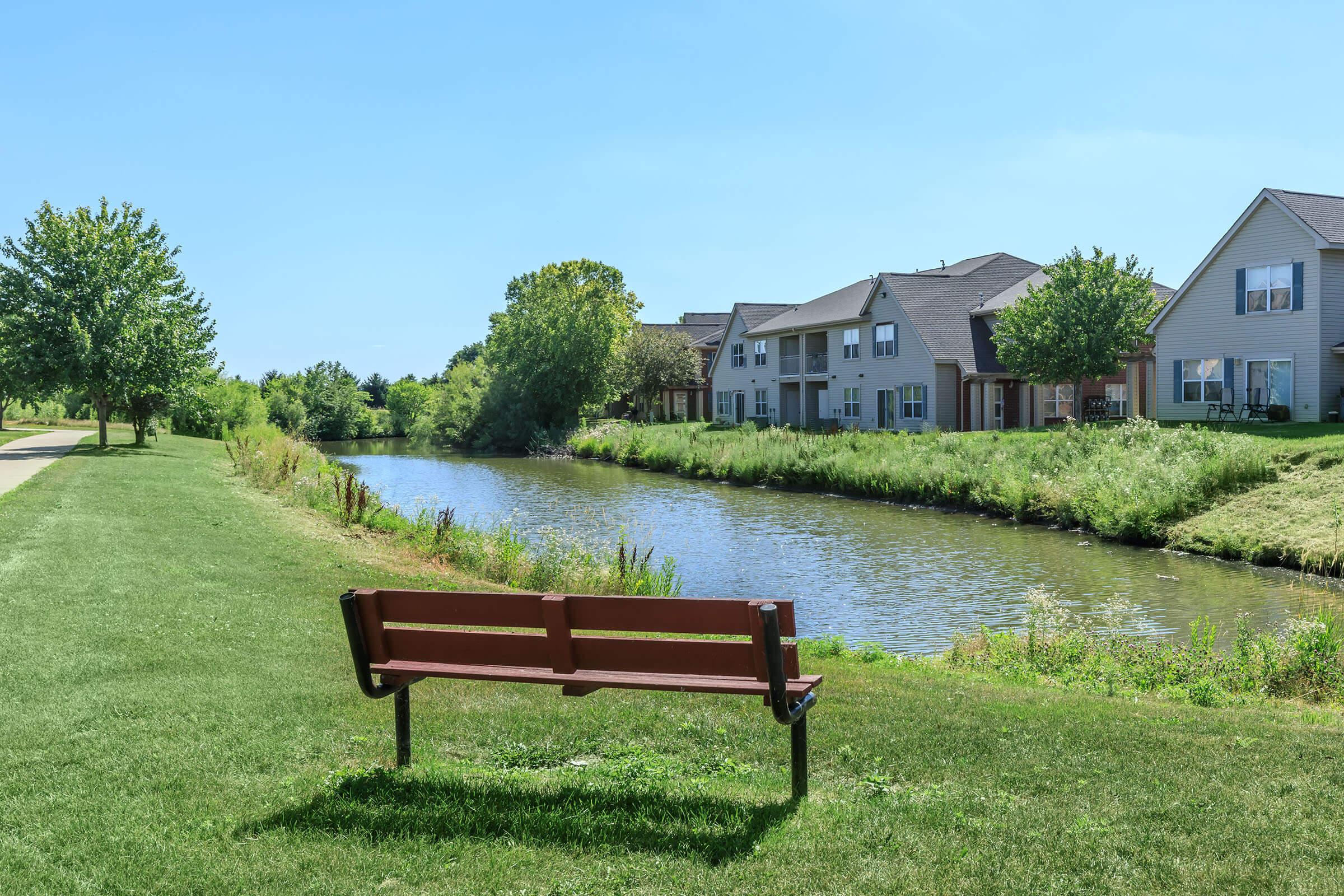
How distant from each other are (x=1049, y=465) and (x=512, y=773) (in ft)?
85.4

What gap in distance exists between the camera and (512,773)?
20.2 feet

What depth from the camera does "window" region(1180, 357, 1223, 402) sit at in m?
36.1

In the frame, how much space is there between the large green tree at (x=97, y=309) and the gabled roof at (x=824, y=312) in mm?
30589

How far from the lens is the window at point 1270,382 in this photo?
33562mm

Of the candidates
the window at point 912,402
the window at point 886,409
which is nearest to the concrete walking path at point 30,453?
the window at point 912,402

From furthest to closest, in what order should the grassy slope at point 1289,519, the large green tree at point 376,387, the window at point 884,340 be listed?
1. the large green tree at point 376,387
2. the window at point 884,340
3. the grassy slope at point 1289,519

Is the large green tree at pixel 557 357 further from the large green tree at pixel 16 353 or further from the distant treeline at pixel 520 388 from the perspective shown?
the large green tree at pixel 16 353

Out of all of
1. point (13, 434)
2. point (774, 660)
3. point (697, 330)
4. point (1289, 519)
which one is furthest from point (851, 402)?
point (774, 660)

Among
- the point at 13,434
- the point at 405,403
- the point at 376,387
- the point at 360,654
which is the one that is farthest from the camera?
the point at 376,387

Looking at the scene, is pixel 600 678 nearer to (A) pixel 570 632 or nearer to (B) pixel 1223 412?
(A) pixel 570 632

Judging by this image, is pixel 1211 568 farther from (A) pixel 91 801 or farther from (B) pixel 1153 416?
(B) pixel 1153 416

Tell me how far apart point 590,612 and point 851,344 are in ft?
162

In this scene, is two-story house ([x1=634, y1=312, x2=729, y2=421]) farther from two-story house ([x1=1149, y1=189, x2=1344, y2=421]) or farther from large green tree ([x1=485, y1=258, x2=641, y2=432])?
two-story house ([x1=1149, y1=189, x2=1344, y2=421])

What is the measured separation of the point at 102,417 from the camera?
37281mm
